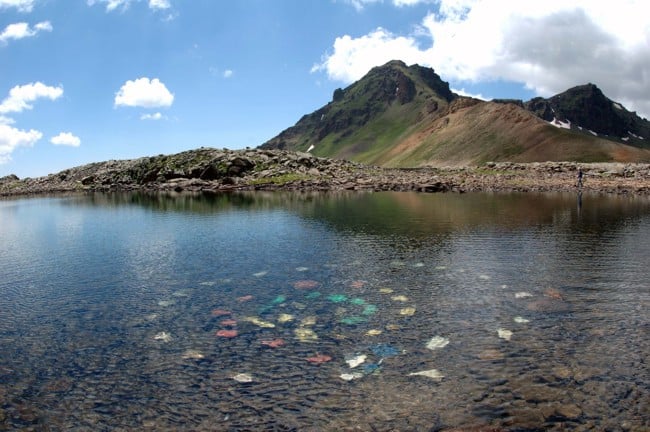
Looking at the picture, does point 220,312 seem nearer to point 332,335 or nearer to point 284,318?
point 284,318

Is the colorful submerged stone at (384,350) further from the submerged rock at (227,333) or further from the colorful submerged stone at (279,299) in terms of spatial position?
the colorful submerged stone at (279,299)

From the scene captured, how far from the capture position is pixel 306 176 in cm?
12538

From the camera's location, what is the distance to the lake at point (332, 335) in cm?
1312

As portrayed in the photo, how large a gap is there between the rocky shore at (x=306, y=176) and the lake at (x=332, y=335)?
67101mm

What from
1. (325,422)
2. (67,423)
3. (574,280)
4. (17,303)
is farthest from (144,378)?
(574,280)

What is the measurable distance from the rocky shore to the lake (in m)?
67.1

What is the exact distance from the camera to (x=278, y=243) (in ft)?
129

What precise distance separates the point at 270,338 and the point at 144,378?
4.87m

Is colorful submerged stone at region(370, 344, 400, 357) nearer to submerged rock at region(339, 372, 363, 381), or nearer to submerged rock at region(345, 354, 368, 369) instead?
submerged rock at region(345, 354, 368, 369)

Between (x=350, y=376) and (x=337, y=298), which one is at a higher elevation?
(x=337, y=298)

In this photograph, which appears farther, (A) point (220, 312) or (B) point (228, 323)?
(A) point (220, 312)

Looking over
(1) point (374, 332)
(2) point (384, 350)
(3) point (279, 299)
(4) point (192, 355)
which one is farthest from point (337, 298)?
(4) point (192, 355)

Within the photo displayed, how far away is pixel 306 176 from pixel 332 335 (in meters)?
108

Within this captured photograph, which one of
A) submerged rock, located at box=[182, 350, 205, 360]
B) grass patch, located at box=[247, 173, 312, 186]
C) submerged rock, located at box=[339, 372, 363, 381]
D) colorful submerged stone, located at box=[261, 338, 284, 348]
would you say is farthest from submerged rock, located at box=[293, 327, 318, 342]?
grass patch, located at box=[247, 173, 312, 186]
